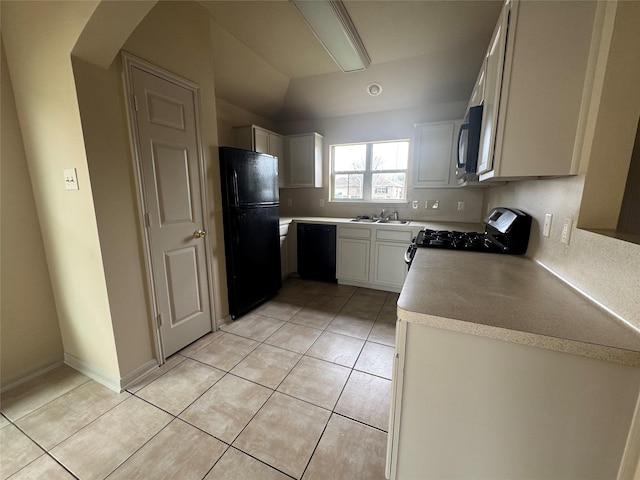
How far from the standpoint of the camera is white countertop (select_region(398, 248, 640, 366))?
71 cm

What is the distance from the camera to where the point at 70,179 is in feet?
5.12

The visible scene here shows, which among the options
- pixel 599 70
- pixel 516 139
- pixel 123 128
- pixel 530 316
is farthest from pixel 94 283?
pixel 599 70

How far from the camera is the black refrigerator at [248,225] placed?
2.42 m

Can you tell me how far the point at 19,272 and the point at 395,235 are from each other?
3365 mm

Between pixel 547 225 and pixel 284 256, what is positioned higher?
pixel 547 225

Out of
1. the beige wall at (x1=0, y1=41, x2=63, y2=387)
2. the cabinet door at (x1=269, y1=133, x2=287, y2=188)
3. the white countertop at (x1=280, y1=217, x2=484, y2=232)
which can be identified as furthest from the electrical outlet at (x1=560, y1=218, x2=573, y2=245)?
the cabinet door at (x1=269, y1=133, x2=287, y2=188)

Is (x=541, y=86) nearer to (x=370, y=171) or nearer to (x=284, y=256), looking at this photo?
(x=370, y=171)

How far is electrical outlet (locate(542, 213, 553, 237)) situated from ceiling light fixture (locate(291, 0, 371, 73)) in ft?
6.66

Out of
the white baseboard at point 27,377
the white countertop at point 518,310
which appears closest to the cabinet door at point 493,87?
the white countertop at point 518,310

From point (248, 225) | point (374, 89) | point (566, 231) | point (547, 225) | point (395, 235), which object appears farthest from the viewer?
point (374, 89)

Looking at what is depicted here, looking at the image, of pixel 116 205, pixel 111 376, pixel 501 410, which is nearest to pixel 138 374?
pixel 111 376

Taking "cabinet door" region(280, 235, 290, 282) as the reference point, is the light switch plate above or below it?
above

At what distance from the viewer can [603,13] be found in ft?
3.22

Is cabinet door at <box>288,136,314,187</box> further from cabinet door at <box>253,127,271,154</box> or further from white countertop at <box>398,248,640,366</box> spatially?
white countertop at <box>398,248,640,366</box>
